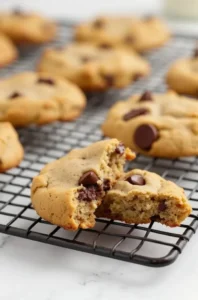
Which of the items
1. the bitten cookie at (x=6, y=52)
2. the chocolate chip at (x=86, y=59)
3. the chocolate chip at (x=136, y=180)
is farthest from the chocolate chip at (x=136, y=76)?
the chocolate chip at (x=136, y=180)

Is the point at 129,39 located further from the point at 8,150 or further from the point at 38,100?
the point at 8,150

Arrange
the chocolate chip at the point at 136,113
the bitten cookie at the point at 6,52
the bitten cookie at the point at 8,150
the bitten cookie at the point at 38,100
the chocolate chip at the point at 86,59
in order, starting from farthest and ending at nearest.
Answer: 1. the bitten cookie at the point at 6,52
2. the chocolate chip at the point at 86,59
3. the bitten cookie at the point at 38,100
4. the chocolate chip at the point at 136,113
5. the bitten cookie at the point at 8,150

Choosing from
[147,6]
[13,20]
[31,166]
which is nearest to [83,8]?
[147,6]

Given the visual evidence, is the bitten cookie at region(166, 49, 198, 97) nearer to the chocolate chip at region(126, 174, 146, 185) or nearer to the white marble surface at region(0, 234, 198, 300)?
the chocolate chip at region(126, 174, 146, 185)

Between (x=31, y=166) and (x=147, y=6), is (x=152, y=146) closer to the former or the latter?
(x=31, y=166)

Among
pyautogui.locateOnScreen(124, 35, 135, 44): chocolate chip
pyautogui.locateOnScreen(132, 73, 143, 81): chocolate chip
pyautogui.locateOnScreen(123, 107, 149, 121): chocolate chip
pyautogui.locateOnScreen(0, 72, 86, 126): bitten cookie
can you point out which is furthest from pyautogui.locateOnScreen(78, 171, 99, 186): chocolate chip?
pyautogui.locateOnScreen(124, 35, 135, 44): chocolate chip

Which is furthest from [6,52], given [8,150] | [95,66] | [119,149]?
[119,149]

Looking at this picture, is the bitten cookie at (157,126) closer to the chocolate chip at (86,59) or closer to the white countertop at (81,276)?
the white countertop at (81,276)
